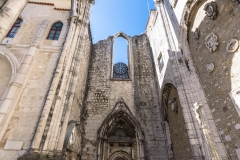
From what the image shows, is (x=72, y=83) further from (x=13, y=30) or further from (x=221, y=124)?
(x=221, y=124)

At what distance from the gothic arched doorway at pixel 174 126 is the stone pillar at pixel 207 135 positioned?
4.00ft

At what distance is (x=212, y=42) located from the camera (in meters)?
4.50

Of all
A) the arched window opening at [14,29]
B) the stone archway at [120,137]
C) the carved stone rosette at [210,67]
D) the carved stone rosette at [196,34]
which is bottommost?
the stone archway at [120,137]

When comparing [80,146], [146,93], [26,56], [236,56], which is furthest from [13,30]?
[236,56]

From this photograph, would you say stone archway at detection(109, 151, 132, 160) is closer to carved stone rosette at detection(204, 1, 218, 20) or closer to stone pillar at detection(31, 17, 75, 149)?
stone pillar at detection(31, 17, 75, 149)

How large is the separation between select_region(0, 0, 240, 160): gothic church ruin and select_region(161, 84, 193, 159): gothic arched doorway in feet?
0.13

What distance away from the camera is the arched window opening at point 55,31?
6487mm

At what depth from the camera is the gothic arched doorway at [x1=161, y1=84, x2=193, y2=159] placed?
5546 millimetres

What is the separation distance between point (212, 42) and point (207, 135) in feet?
9.47

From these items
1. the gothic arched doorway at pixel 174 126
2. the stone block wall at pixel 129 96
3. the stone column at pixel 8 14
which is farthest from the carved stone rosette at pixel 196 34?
the stone column at pixel 8 14

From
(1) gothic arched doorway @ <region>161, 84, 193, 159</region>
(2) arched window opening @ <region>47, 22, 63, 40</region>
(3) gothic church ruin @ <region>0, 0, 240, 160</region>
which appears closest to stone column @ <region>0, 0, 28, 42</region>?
(3) gothic church ruin @ <region>0, 0, 240, 160</region>

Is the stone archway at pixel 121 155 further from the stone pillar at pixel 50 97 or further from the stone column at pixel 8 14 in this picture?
the stone column at pixel 8 14

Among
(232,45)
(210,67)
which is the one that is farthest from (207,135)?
(232,45)

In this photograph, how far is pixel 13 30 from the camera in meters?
6.49
